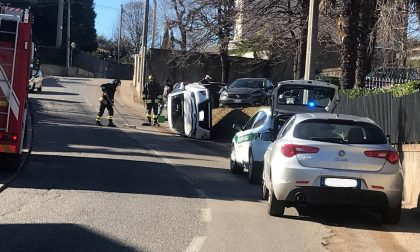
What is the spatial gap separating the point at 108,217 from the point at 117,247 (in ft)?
5.77

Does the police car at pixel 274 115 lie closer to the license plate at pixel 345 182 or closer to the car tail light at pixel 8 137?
the license plate at pixel 345 182

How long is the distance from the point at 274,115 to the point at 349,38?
298 inches

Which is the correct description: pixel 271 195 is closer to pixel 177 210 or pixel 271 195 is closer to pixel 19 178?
pixel 177 210

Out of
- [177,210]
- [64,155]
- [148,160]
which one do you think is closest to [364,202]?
[177,210]

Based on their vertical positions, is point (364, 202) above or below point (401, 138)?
below

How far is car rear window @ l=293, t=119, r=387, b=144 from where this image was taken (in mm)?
9461

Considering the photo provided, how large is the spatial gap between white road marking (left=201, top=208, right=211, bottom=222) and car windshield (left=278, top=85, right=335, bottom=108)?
5.31 metres

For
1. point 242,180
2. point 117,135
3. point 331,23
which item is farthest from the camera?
point 331,23

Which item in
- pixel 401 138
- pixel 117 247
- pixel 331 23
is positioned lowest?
pixel 117 247

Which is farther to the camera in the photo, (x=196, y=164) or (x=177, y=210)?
(x=196, y=164)

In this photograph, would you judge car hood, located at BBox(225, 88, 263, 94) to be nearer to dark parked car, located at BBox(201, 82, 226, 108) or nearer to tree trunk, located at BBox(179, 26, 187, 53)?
dark parked car, located at BBox(201, 82, 226, 108)

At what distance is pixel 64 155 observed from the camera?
1620 centimetres

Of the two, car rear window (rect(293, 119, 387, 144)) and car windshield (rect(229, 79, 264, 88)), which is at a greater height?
car windshield (rect(229, 79, 264, 88))

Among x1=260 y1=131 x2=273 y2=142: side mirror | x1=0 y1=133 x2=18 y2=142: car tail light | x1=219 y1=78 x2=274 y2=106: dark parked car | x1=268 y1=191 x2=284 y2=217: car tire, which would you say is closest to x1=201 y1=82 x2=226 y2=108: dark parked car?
x1=219 y1=78 x2=274 y2=106: dark parked car
